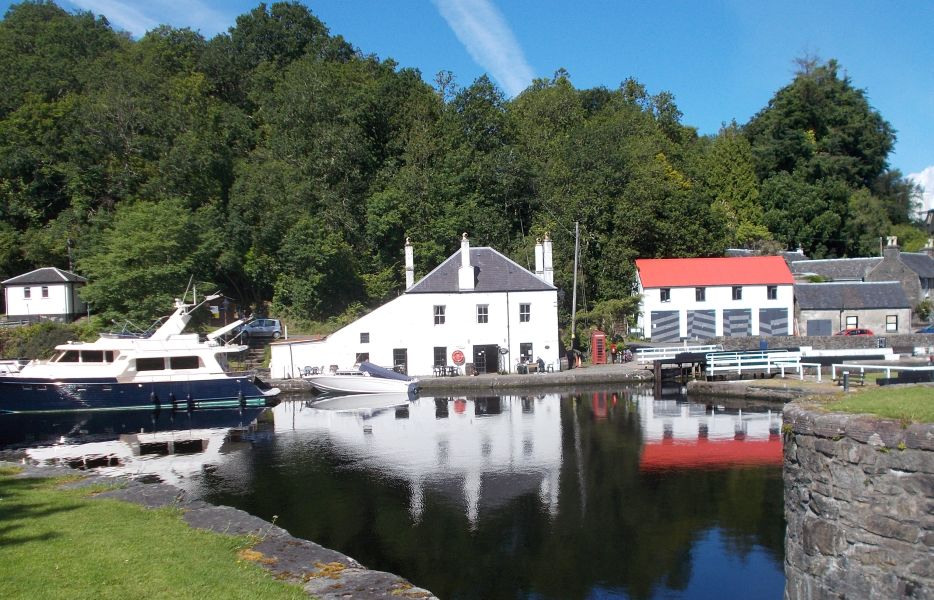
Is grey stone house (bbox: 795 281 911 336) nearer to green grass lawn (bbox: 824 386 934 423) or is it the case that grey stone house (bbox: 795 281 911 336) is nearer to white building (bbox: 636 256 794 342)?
white building (bbox: 636 256 794 342)

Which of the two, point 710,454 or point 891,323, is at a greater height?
point 891,323

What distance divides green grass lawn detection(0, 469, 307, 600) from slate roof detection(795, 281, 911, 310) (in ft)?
138

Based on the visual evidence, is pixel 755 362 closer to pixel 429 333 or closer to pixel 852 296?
pixel 852 296

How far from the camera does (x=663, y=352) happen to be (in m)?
39.2

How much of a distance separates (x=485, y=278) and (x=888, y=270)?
105 ft

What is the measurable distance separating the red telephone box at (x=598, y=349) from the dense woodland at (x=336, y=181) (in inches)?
138

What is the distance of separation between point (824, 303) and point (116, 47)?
64984 millimetres

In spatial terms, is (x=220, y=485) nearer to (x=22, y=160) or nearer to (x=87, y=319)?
(x=87, y=319)

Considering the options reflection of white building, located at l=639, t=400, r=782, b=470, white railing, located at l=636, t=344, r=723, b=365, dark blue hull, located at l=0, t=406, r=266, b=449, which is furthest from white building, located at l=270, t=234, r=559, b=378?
reflection of white building, located at l=639, t=400, r=782, b=470

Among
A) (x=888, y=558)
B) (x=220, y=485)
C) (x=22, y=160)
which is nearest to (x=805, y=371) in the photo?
(x=220, y=485)

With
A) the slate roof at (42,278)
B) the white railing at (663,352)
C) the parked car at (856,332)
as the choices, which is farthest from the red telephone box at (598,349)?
the slate roof at (42,278)

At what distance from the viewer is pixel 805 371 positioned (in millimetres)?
35531

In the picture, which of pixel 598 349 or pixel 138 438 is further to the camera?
pixel 598 349

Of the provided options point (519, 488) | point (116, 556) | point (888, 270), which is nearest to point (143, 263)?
point (519, 488)
